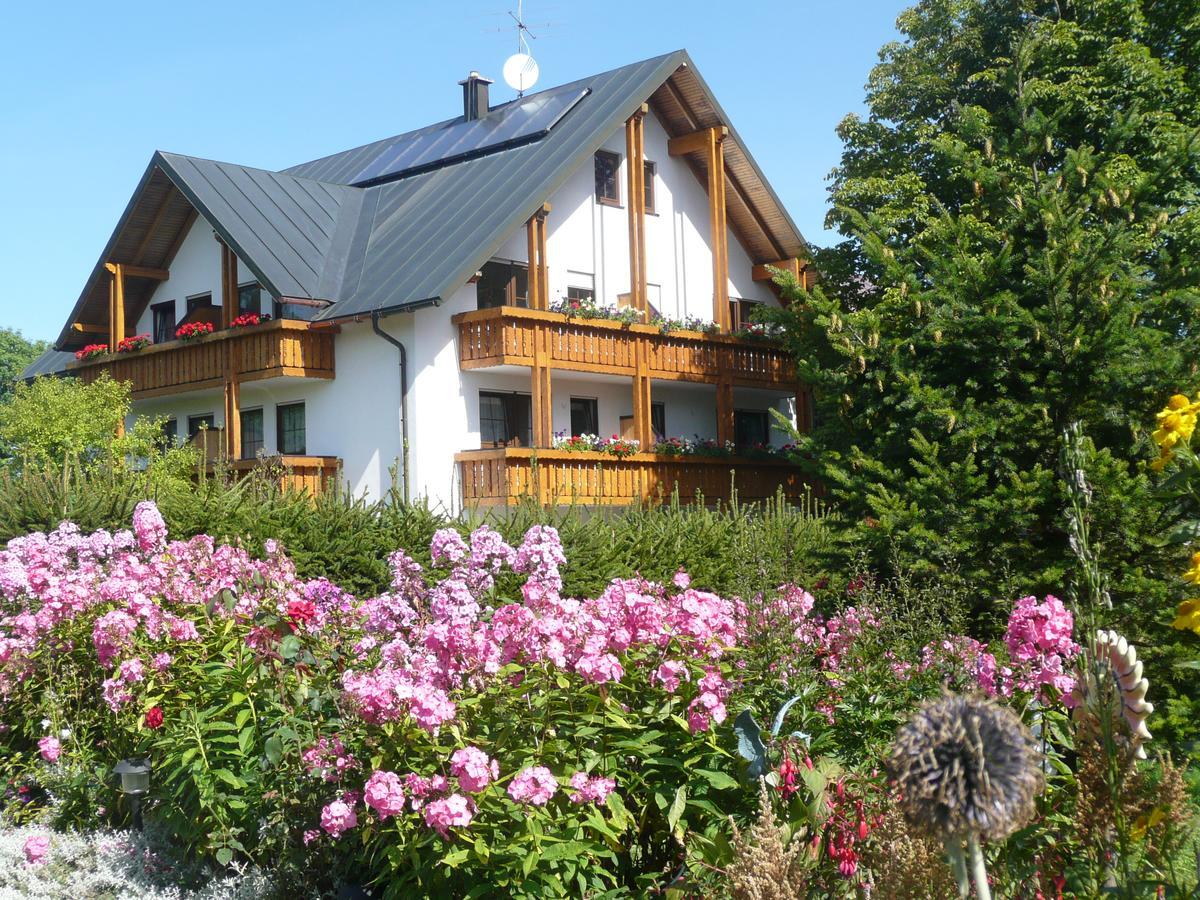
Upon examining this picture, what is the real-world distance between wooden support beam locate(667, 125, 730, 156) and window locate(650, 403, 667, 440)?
5.75m

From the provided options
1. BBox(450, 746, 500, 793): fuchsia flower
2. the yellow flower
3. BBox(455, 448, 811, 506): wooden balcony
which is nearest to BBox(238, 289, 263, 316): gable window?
BBox(455, 448, 811, 506): wooden balcony

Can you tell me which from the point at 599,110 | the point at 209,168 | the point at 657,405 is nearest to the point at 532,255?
the point at 599,110

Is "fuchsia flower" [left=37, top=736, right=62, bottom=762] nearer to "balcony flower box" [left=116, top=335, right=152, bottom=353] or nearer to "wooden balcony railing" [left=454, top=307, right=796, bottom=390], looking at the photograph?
"wooden balcony railing" [left=454, top=307, right=796, bottom=390]

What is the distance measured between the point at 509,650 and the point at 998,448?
25.9ft

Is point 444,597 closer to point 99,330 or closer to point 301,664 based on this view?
point 301,664

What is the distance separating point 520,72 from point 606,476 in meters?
11.8

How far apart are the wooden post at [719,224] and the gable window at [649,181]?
125 centimetres

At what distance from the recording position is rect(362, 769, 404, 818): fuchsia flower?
462 cm

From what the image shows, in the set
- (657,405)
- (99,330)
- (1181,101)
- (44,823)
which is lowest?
(44,823)

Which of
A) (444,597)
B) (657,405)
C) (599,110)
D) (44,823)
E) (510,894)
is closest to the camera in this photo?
(510,894)

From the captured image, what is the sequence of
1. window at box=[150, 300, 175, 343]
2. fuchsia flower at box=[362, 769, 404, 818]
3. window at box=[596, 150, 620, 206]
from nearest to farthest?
1. fuchsia flower at box=[362, 769, 404, 818]
2. window at box=[596, 150, 620, 206]
3. window at box=[150, 300, 175, 343]

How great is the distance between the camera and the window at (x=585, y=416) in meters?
26.7

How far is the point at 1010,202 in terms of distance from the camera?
42.6ft

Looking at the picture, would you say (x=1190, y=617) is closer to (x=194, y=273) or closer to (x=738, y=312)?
(x=738, y=312)
